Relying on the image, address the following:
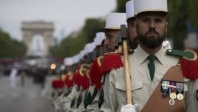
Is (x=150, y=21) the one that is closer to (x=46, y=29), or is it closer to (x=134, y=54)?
(x=134, y=54)

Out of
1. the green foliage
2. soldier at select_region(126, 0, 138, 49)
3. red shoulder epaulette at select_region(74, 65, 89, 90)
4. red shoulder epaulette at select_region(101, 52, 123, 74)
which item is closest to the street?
red shoulder epaulette at select_region(74, 65, 89, 90)

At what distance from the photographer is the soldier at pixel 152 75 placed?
13.5 ft

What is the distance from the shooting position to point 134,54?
4.35 metres

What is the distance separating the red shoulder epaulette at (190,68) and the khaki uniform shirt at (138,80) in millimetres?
68

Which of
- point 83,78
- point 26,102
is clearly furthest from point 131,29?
point 26,102

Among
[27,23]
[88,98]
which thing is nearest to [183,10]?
[88,98]

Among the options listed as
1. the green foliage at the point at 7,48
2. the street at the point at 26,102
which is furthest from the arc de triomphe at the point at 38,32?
the street at the point at 26,102

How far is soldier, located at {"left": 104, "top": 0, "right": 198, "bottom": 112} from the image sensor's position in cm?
413

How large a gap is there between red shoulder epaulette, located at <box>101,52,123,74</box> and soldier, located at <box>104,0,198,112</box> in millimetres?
37

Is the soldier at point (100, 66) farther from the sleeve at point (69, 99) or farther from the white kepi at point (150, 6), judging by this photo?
the sleeve at point (69, 99)

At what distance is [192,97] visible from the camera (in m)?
4.21

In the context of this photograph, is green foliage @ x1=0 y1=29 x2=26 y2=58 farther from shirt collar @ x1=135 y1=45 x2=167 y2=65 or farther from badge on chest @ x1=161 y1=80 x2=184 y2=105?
badge on chest @ x1=161 y1=80 x2=184 y2=105

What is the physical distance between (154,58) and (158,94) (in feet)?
0.91

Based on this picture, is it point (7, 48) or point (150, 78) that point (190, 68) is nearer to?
point (150, 78)
